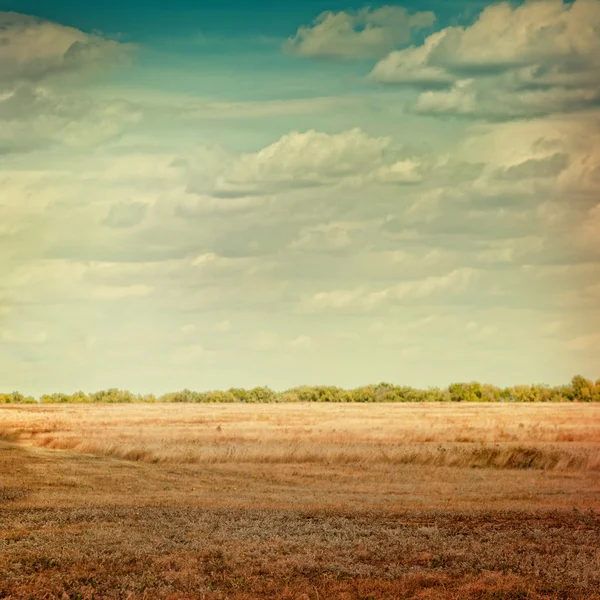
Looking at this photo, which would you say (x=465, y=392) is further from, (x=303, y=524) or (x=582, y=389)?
(x=303, y=524)

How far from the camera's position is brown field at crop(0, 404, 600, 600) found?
16.0m

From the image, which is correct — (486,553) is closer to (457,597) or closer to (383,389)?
(457,597)

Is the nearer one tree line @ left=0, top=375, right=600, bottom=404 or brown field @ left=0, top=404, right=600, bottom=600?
brown field @ left=0, top=404, right=600, bottom=600

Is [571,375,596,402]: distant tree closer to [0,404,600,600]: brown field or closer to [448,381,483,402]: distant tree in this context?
[448,381,483,402]: distant tree

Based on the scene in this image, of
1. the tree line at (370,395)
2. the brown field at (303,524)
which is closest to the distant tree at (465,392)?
the tree line at (370,395)

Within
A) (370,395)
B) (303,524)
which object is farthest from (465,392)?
(303,524)

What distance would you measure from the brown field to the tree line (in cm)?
12403

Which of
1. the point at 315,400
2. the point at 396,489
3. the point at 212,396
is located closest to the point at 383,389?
the point at 315,400

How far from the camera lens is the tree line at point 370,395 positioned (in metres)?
164

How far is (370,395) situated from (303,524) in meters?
153

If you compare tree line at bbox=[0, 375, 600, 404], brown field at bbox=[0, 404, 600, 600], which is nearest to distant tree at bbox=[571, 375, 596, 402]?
tree line at bbox=[0, 375, 600, 404]

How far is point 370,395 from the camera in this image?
174 metres

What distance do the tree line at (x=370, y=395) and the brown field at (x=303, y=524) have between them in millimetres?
124026

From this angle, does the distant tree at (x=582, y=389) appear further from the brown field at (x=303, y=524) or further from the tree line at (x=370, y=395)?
the brown field at (x=303, y=524)
